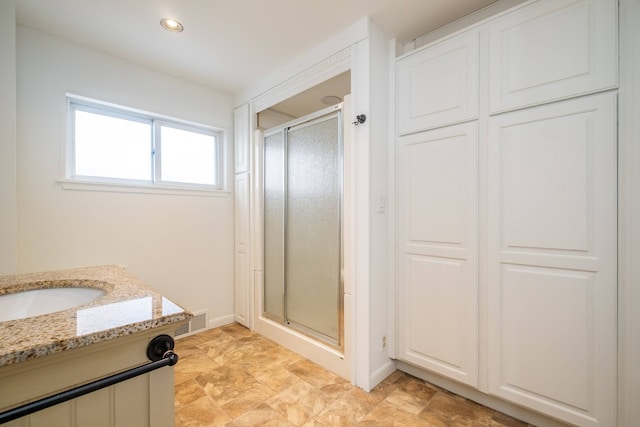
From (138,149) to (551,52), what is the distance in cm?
309

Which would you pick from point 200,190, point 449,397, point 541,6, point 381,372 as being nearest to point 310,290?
point 381,372

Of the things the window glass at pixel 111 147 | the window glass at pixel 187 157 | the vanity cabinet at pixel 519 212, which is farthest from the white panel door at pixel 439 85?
the window glass at pixel 111 147

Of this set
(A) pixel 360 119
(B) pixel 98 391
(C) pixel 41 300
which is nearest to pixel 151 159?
(C) pixel 41 300

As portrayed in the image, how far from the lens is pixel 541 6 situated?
1.45 metres

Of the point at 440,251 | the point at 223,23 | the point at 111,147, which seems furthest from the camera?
the point at 111,147

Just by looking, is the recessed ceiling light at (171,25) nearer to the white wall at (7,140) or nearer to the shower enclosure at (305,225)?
the white wall at (7,140)

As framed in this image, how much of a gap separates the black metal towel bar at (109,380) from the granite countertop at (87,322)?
0.07 m

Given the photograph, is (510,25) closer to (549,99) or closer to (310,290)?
(549,99)

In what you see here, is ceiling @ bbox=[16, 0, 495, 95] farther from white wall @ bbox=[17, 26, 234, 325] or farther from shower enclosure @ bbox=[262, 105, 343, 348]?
shower enclosure @ bbox=[262, 105, 343, 348]

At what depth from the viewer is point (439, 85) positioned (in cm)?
181

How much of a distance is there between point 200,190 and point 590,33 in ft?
9.76

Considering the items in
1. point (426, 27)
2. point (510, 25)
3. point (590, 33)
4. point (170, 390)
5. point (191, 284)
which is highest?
point (426, 27)

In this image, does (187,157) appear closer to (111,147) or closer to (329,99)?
(111,147)

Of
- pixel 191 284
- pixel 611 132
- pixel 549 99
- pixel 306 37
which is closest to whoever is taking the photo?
pixel 611 132
